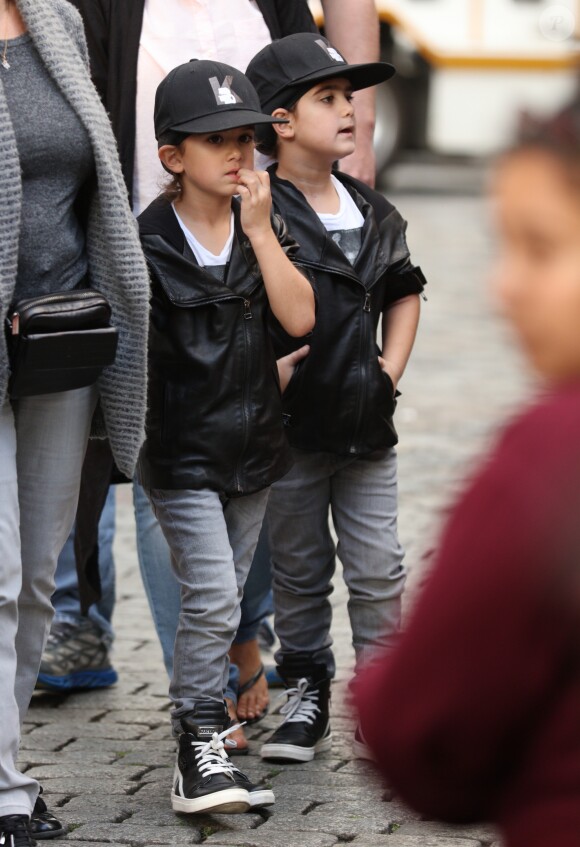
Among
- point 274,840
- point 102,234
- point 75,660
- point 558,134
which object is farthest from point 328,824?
point 558,134

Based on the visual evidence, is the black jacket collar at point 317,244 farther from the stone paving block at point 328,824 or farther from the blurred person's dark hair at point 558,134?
the blurred person's dark hair at point 558,134

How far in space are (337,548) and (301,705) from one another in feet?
1.36

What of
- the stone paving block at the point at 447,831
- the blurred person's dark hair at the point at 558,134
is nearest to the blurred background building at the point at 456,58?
the stone paving block at the point at 447,831

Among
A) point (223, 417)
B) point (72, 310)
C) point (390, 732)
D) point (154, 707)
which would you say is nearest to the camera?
point (390, 732)

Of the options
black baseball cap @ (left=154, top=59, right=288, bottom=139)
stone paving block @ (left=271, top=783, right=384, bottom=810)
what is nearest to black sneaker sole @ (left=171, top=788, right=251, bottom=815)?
stone paving block @ (left=271, top=783, right=384, bottom=810)

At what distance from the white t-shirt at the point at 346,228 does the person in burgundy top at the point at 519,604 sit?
8.00 feet

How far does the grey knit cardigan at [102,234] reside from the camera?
297 cm

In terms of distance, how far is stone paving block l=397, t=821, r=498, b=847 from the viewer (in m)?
3.25

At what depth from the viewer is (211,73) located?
11.4ft

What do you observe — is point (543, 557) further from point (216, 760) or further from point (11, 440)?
point (216, 760)

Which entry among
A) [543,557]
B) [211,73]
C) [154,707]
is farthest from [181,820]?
[543,557]

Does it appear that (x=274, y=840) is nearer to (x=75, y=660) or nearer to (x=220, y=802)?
(x=220, y=802)

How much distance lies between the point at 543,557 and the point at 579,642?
9cm

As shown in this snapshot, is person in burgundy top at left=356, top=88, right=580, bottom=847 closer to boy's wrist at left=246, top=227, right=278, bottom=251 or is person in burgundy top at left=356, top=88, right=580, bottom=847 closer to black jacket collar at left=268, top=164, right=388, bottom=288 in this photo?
boy's wrist at left=246, top=227, right=278, bottom=251
